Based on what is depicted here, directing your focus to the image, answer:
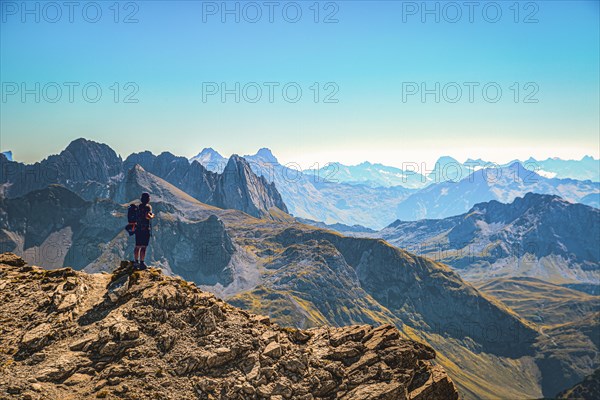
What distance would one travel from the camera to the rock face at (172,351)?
106ft

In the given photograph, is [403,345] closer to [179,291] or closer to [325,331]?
[325,331]

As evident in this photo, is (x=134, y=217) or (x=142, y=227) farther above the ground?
(x=134, y=217)

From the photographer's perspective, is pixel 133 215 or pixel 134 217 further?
pixel 133 215

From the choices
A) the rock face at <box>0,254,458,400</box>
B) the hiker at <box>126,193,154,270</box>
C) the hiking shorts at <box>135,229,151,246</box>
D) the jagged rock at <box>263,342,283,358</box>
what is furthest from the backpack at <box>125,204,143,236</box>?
the jagged rock at <box>263,342,283,358</box>

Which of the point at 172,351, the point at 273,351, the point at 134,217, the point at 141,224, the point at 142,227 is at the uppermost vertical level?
the point at 134,217

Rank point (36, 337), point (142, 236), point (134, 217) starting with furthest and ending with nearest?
point (142, 236) < point (134, 217) < point (36, 337)

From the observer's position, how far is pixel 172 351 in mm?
34656

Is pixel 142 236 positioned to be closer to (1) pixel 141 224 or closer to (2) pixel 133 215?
(1) pixel 141 224

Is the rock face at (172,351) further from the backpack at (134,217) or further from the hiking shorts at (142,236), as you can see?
the backpack at (134,217)

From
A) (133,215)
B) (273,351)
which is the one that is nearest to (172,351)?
(273,351)

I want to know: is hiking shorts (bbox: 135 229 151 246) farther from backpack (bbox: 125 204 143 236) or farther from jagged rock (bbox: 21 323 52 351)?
jagged rock (bbox: 21 323 52 351)

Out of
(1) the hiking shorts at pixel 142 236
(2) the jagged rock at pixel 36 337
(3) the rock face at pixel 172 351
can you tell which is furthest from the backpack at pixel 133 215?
(2) the jagged rock at pixel 36 337

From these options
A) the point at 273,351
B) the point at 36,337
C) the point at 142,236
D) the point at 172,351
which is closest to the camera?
the point at 36,337

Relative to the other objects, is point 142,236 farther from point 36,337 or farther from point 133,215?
point 36,337
